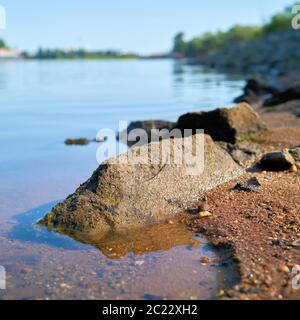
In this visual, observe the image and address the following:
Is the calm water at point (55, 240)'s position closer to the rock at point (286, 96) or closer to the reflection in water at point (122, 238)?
the reflection in water at point (122, 238)

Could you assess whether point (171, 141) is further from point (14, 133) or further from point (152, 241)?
point (14, 133)

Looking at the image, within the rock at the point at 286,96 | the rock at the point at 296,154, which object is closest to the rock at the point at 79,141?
the rock at the point at 296,154

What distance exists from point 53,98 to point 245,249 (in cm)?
1808

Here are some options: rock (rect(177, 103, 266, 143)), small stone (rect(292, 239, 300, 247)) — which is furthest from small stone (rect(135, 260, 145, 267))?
rock (rect(177, 103, 266, 143))

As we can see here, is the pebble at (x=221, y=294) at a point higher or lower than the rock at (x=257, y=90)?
lower

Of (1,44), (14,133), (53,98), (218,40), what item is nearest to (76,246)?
(14,133)

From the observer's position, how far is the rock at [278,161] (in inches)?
252

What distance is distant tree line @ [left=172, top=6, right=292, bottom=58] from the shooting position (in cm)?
7712

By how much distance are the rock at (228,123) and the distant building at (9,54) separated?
472ft

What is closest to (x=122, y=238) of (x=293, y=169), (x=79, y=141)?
(x=293, y=169)

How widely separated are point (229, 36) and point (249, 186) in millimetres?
112291

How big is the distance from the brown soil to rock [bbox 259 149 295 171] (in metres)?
0.16

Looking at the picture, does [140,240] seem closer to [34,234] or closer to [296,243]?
[34,234]
